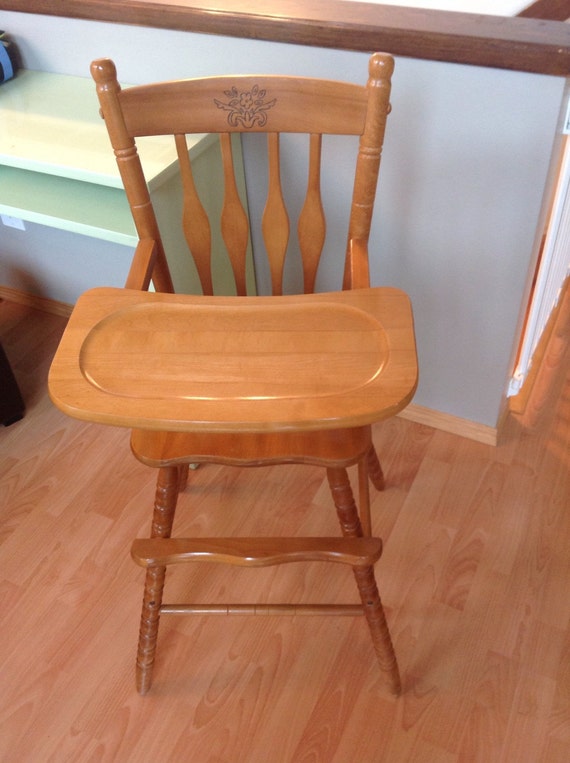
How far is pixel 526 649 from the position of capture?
1297 mm

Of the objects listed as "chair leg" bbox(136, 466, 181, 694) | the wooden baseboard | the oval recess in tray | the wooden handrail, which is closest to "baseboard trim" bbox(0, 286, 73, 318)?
the wooden handrail

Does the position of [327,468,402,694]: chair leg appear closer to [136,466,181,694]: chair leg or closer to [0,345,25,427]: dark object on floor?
[136,466,181,694]: chair leg

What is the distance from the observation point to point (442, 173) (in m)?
1.31

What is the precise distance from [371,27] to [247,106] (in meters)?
0.28

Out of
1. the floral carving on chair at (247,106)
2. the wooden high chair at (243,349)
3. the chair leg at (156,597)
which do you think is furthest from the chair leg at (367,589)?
the floral carving on chair at (247,106)

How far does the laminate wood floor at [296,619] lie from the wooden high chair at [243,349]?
0.10 metres

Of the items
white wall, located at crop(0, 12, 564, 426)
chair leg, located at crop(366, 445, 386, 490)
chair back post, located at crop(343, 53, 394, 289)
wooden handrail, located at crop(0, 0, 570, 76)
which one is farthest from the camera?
chair leg, located at crop(366, 445, 386, 490)

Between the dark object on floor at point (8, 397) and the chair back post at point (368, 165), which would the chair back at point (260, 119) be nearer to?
the chair back post at point (368, 165)

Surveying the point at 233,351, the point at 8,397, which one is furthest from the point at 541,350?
the point at 8,397

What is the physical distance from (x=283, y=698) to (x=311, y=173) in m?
0.93

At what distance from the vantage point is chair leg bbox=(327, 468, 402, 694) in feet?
3.65

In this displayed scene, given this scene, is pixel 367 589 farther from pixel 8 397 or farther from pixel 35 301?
pixel 35 301

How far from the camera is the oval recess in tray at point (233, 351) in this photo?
875 mm

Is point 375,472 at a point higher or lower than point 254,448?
lower
